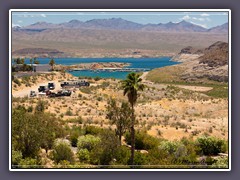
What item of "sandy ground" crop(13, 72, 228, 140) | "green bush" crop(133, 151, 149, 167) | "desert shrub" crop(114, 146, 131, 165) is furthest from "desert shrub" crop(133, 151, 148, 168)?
"sandy ground" crop(13, 72, 228, 140)

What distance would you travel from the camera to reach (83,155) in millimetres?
15648

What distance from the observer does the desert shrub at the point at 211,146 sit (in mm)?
17172

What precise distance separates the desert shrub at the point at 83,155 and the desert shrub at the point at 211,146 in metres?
5.01

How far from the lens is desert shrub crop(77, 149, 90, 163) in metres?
15.4

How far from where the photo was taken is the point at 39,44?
86688mm

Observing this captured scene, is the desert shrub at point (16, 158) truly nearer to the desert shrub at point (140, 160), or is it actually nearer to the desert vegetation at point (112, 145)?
the desert vegetation at point (112, 145)

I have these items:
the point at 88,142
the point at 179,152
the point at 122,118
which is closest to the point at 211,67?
the point at 122,118

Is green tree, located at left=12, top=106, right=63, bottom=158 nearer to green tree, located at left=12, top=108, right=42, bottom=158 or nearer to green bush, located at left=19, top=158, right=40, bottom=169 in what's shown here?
green tree, located at left=12, top=108, right=42, bottom=158

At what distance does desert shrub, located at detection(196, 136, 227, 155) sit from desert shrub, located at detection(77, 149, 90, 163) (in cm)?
501

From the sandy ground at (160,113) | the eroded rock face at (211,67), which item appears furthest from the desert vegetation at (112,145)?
the eroded rock face at (211,67)
